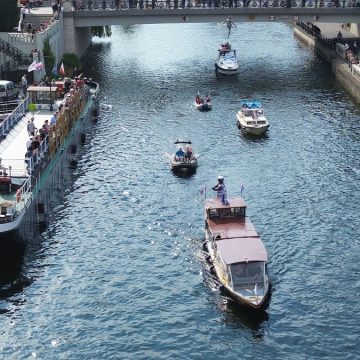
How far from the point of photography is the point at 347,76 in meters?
119

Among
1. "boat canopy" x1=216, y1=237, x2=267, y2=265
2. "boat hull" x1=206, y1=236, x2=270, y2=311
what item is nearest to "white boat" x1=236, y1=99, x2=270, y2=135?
"boat canopy" x1=216, y1=237, x2=267, y2=265

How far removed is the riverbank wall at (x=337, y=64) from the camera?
114250mm

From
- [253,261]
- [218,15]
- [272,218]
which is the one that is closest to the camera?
[253,261]

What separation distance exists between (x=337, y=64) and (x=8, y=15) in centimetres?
4611

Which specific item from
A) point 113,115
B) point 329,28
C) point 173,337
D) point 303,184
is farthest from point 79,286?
point 329,28

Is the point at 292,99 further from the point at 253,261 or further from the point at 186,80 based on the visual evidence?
the point at 253,261

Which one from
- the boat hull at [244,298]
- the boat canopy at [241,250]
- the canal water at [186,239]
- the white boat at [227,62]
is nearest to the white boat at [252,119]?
the canal water at [186,239]

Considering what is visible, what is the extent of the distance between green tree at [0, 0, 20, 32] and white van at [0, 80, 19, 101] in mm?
22510

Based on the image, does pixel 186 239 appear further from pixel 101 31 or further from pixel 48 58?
pixel 101 31

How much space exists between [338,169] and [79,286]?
33104mm

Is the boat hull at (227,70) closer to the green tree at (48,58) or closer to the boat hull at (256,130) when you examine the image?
the green tree at (48,58)

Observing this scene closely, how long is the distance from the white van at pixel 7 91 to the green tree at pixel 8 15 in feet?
73.9

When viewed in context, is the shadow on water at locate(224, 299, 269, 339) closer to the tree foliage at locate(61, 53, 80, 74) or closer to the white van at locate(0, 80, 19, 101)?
the white van at locate(0, 80, 19, 101)

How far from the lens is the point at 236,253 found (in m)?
60.6
